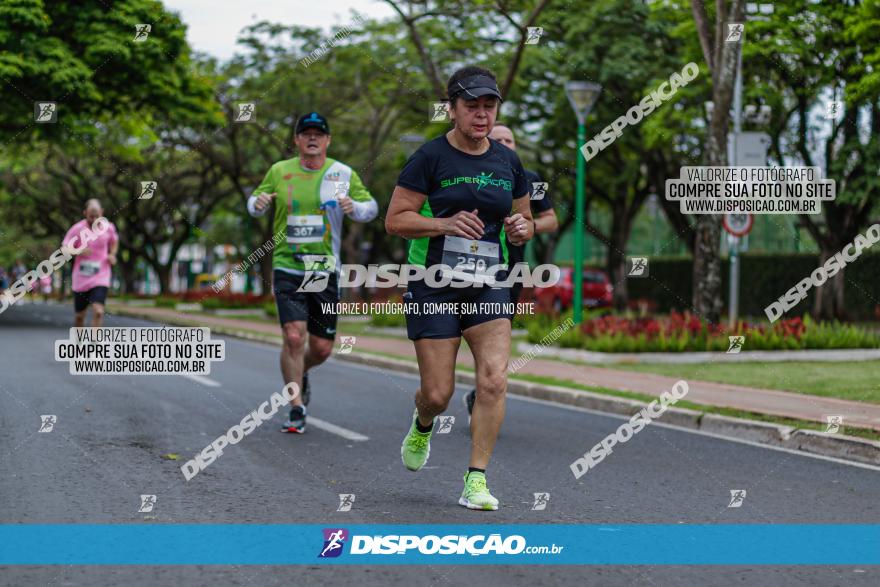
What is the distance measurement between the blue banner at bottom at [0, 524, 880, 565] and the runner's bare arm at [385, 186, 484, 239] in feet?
4.56

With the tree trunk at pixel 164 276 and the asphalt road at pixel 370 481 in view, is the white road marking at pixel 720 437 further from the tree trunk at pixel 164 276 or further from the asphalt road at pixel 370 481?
the tree trunk at pixel 164 276

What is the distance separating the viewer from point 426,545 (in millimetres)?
4746

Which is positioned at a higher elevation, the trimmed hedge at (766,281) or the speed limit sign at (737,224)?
the speed limit sign at (737,224)

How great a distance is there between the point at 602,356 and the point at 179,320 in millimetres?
15817

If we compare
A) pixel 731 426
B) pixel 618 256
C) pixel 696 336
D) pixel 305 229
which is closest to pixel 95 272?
pixel 305 229

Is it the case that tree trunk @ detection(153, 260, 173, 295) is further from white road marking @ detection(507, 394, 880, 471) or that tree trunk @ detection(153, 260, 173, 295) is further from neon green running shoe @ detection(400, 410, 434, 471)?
neon green running shoe @ detection(400, 410, 434, 471)

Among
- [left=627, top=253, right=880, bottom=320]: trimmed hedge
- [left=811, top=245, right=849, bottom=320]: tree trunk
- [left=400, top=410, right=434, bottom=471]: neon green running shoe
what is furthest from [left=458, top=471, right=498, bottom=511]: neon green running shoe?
[left=811, top=245, right=849, bottom=320]: tree trunk

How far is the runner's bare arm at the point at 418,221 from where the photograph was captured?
5344 mm

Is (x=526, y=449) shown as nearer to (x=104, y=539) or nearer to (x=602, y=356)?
(x=104, y=539)

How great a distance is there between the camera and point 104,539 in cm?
472

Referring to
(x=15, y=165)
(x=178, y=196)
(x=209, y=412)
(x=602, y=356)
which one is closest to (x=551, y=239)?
(x=178, y=196)

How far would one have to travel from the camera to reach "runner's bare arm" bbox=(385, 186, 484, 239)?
5.34m

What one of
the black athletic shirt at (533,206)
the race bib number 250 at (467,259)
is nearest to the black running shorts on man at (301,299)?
the black athletic shirt at (533,206)

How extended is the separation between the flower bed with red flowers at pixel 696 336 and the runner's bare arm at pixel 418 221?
421 inches
